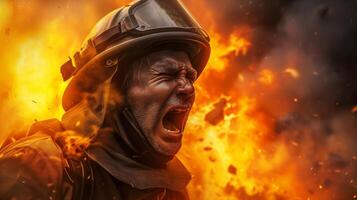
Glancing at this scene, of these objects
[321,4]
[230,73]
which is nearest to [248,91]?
[230,73]

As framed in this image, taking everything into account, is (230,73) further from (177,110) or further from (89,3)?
(177,110)

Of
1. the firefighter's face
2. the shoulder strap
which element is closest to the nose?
the firefighter's face

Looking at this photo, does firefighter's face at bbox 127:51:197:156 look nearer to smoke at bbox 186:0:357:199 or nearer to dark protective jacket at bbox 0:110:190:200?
dark protective jacket at bbox 0:110:190:200

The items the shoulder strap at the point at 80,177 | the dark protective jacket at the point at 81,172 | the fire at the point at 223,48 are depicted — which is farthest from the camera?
the fire at the point at 223,48

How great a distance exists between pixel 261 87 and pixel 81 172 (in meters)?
4.71

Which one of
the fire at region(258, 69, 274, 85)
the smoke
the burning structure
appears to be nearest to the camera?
the burning structure

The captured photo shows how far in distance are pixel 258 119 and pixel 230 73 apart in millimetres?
867

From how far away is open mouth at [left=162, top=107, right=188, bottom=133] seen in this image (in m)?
4.61

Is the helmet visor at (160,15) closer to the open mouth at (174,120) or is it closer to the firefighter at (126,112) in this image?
the firefighter at (126,112)

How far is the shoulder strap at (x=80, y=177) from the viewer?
3.91 meters

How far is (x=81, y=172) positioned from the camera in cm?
400

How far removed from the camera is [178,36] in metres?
4.49

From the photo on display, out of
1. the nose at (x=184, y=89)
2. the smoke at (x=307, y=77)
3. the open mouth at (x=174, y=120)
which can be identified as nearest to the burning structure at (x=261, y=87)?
the smoke at (x=307, y=77)

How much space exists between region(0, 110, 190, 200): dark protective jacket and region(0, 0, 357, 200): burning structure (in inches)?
110
